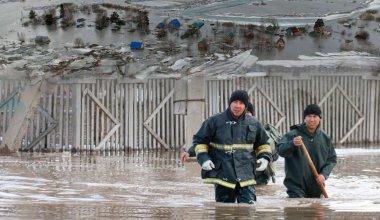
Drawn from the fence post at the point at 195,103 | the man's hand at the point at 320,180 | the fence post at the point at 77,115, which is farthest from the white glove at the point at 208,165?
the fence post at the point at 77,115

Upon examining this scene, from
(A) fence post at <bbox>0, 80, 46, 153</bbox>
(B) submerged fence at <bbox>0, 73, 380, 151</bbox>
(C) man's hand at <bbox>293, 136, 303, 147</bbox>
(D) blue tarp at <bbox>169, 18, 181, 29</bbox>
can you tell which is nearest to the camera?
(C) man's hand at <bbox>293, 136, 303, 147</bbox>

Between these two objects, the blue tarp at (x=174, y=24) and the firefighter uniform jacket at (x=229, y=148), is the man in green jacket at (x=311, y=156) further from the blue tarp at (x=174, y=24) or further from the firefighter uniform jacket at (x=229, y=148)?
the blue tarp at (x=174, y=24)

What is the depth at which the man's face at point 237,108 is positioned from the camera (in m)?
11.2

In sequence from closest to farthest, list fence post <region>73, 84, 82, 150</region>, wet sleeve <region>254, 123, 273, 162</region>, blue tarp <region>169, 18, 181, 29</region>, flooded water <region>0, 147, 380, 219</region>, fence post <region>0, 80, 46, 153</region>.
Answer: flooded water <region>0, 147, 380, 219</region>
wet sleeve <region>254, 123, 273, 162</region>
fence post <region>0, 80, 46, 153</region>
fence post <region>73, 84, 82, 150</region>
blue tarp <region>169, 18, 181, 29</region>

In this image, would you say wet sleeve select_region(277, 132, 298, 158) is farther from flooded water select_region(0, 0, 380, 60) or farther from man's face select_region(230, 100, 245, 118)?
flooded water select_region(0, 0, 380, 60)

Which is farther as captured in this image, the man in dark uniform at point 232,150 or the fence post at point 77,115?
the fence post at point 77,115

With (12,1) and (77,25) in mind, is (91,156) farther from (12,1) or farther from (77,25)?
(12,1)

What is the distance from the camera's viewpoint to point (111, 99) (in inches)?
965

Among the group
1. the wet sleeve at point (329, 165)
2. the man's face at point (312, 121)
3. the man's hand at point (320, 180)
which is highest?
the man's face at point (312, 121)

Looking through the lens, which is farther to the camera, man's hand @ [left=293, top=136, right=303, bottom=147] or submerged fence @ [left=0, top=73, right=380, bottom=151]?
submerged fence @ [left=0, top=73, right=380, bottom=151]

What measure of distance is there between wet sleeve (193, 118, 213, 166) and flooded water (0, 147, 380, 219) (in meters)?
0.55

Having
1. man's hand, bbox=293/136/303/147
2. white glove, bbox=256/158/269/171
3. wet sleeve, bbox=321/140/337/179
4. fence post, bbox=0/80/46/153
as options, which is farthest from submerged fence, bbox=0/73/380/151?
white glove, bbox=256/158/269/171

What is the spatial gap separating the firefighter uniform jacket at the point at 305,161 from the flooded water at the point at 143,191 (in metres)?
0.27

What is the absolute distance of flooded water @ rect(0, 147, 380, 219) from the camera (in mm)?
10195
